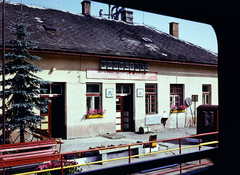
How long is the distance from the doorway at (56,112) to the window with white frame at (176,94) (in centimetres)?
749

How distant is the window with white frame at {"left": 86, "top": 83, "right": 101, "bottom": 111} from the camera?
13.0 m

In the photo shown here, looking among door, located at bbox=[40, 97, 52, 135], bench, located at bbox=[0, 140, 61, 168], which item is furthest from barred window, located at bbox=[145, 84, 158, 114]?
bench, located at bbox=[0, 140, 61, 168]

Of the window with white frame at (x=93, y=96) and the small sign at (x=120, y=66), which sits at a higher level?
the small sign at (x=120, y=66)

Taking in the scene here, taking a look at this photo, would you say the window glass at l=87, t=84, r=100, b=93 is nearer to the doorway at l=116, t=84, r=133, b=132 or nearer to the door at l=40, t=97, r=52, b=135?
the doorway at l=116, t=84, r=133, b=132

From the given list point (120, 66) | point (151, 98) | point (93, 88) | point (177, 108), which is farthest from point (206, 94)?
point (93, 88)

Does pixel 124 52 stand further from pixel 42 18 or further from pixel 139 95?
pixel 42 18

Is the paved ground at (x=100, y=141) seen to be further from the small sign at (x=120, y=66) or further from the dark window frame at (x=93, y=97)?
the small sign at (x=120, y=66)

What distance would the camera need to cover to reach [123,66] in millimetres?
13930

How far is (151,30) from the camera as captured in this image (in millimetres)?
20484

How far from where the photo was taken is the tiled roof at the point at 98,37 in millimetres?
12781

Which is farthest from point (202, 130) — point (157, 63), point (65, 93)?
point (65, 93)

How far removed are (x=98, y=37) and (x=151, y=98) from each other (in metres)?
4.97

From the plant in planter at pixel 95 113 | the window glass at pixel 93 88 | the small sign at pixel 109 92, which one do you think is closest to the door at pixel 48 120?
the plant in planter at pixel 95 113

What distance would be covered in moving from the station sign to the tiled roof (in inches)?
18.9
